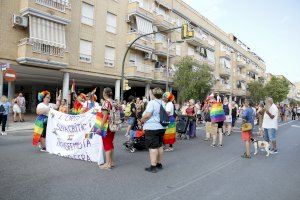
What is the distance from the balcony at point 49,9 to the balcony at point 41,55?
6.05 feet

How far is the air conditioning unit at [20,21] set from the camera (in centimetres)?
1833

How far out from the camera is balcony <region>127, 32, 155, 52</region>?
2739 cm

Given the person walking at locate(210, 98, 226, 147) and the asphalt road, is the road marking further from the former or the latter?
the person walking at locate(210, 98, 226, 147)

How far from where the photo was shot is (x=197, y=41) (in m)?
39.3

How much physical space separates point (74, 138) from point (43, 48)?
13.6 m

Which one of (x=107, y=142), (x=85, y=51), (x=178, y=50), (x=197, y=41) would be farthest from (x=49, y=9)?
(x=197, y=41)

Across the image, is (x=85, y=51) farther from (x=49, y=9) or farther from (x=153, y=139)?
(x=153, y=139)

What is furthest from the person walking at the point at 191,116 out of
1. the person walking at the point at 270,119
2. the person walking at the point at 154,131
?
the person walking at the point at 154,131

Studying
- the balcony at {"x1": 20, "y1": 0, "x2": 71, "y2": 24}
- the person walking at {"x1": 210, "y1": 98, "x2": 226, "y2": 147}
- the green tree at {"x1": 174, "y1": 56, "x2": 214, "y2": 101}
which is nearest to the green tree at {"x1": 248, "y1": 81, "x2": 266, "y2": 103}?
the green tree at {"x1": 174, "y1": 56, "x2": 214, "y2": 101}

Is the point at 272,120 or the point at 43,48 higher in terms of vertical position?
the point at 43,48

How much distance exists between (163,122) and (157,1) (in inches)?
1087

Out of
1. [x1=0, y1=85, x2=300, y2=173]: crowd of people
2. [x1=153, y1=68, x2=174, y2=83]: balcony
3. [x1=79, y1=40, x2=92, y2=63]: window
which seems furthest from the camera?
[x1=153, y1=68, x2=174, y2=83]: balcony

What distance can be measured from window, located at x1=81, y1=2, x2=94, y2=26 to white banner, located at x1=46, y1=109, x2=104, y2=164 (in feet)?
54.2

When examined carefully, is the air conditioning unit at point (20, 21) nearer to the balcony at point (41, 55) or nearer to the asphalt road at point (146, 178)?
the balcony at point (41, 55)
